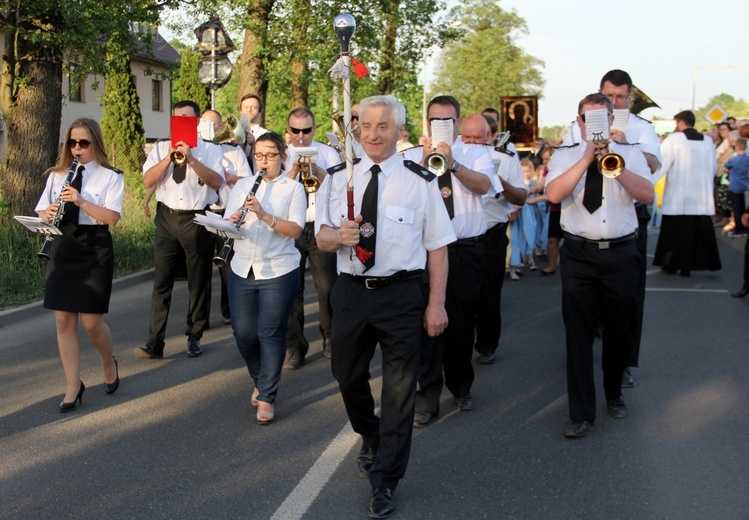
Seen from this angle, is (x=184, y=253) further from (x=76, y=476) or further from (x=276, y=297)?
(x=76, y=476)

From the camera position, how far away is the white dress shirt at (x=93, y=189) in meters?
6.25

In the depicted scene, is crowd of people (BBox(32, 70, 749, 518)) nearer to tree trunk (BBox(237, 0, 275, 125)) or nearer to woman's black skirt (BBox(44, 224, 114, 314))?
woman's black skirt (BBox(44, 224, 114, 314))

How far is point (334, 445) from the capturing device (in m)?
5.54

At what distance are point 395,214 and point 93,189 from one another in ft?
9.13

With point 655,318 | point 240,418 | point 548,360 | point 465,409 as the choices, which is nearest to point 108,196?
point 240,418

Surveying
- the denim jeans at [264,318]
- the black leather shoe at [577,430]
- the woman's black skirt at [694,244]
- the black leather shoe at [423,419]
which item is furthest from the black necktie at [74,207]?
the woman's black skirt at [694,244]

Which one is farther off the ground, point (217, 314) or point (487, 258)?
point (487, 258)

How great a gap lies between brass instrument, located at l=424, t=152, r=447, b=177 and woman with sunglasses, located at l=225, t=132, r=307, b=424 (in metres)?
0.93

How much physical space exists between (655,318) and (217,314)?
15.9ft

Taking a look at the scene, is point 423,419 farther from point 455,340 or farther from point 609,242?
point 609,242

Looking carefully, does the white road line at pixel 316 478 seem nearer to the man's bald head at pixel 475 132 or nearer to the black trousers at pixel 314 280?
the black trousers at pixel 314 280

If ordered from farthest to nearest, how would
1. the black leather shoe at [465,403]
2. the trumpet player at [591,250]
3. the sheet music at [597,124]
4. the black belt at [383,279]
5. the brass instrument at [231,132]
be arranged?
the brass instrument at [231,132]
the black leather shoe at [465,403]
the trumpet player at [591,250]
the sheet music at [597,124]
the black belt at [383,279]

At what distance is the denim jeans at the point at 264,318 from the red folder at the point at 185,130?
64.7 inches

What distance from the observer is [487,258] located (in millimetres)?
7770
